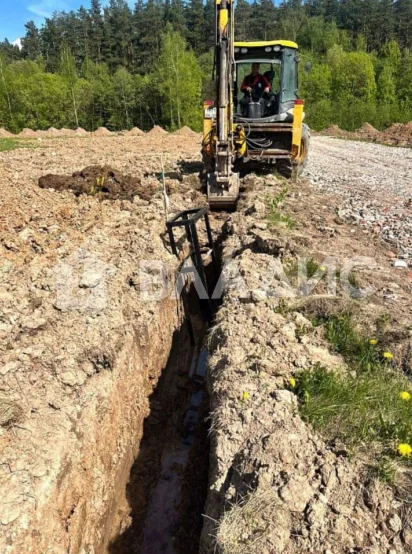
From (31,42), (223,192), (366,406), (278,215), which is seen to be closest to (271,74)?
(223,192)

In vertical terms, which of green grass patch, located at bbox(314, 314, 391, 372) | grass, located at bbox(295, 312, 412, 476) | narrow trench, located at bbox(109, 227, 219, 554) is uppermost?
grass, located at bbox(295, 312, 412, 476)

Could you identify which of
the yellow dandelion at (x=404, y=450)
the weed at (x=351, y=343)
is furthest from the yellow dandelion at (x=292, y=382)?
the yellow dandelion at (x=404, y=450)

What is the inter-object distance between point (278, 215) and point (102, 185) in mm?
4017

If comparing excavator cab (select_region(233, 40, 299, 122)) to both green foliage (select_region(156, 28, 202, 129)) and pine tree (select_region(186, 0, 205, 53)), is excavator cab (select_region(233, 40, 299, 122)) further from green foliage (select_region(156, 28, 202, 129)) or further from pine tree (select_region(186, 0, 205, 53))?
pine tree (select_region(186, 0, 205, 53))

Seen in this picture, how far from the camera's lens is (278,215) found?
7.20m

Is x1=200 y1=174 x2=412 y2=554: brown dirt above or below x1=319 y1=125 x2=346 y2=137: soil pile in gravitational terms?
above

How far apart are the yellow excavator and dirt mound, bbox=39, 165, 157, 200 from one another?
1489 mm

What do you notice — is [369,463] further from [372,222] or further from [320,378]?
[372,222]

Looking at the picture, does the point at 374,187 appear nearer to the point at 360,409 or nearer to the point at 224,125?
the point at 224,125

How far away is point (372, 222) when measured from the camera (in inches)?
300

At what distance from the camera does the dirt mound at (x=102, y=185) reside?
915 centimetres

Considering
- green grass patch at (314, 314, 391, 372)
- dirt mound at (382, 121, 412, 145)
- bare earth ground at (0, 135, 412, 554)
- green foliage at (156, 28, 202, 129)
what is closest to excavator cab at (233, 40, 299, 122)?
bare earth ground at (0, 135, 412, 554)

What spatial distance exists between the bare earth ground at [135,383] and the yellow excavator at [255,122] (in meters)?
1.01

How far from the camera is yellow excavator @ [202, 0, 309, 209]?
8.52 metres
